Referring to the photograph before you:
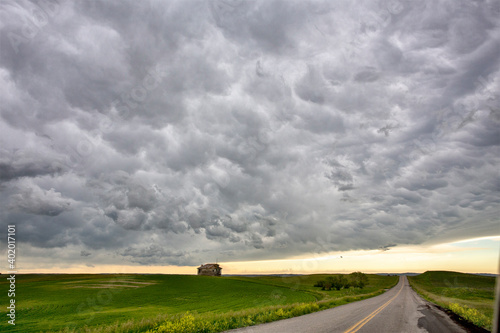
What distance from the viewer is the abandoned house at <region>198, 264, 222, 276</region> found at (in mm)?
145250

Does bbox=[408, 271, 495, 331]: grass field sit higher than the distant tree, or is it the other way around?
bbox=[408, 271, 495, 331]: grass field

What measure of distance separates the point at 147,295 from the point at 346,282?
70.6 meters

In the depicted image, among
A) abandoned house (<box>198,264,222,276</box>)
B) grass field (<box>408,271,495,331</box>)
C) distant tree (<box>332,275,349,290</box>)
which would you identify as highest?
grass field (<box>408,271,495,331</box>)

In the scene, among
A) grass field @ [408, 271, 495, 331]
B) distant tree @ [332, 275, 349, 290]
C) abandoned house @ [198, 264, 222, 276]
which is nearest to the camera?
grass field @ [408, 271, 495, 331]

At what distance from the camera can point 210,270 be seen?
146 metres

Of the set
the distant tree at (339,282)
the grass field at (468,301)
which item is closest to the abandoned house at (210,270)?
the distant tree at (339,282)

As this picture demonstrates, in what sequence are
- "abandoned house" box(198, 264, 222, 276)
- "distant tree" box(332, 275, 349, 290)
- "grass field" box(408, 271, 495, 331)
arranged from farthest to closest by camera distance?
"abandoned house" box(198, 264, 222, 276) → "distant tree" box(332, 275, 349, 290) → "grass field" box(408, 271, 495, 331)

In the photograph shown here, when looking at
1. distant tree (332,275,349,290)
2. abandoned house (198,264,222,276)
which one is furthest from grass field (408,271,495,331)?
abandoned house (198,264,222,276)

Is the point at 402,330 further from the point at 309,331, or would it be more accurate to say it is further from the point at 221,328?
the point at 221,328

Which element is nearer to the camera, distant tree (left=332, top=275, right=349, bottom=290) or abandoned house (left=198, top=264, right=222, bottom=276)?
distant tree (left=332, top=275, right=349, bottom=290)

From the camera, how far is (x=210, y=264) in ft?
495

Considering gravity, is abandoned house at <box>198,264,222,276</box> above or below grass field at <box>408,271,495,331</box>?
below

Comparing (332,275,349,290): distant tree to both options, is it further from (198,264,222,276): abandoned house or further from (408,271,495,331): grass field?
(198,264,222,276): abandoned house

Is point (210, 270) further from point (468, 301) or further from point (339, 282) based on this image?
point (468, 301)
